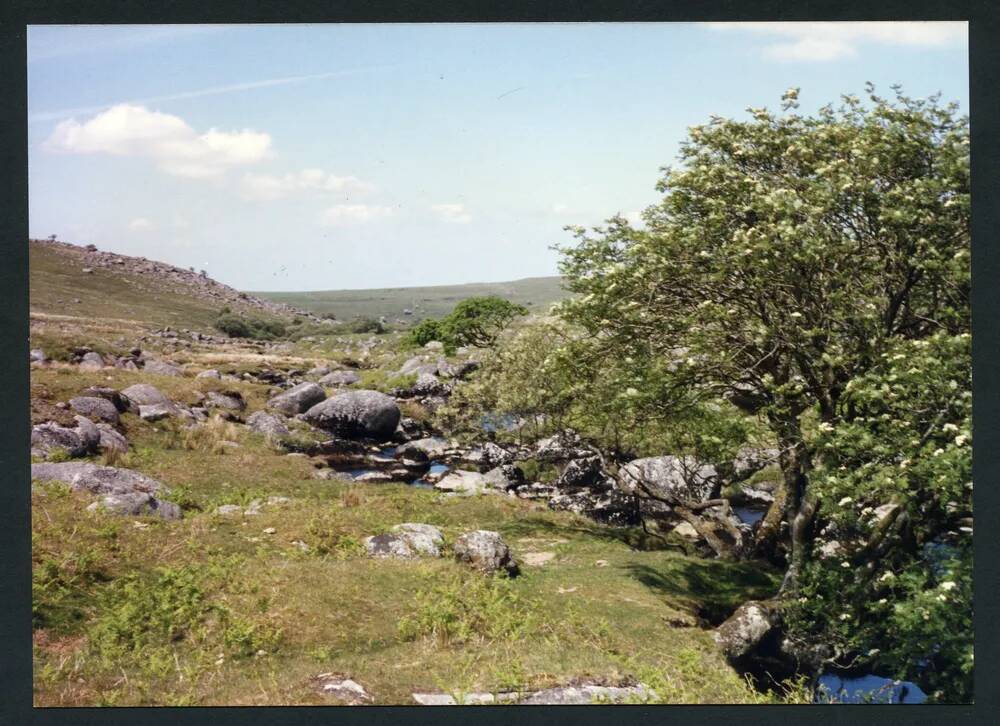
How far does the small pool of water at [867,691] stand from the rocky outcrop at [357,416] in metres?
26.9

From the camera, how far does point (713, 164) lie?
1524 centimetres

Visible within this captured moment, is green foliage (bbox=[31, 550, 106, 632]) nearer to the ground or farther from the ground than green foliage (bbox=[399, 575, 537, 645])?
farther from the ground

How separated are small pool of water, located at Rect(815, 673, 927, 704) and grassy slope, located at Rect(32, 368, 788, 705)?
1.76 meters

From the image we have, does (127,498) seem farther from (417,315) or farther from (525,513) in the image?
(417,315)

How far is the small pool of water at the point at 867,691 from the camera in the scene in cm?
1253

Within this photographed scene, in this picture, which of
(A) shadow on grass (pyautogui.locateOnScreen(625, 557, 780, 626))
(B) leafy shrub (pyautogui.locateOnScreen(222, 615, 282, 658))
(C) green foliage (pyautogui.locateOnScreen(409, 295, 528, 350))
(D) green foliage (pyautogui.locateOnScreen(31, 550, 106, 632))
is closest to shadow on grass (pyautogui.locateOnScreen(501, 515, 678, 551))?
(A) shadow on grass (pyautogui.locateOnScreen(625, 557, 780, 626))

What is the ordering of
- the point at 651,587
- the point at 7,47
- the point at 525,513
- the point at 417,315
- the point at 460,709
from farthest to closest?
the point at 417,315, the point at 525,513, the point at 651,587, the point at 7,47, the point at 460,709

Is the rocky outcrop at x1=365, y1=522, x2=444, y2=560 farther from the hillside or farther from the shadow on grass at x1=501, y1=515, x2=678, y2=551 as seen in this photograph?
the hillside

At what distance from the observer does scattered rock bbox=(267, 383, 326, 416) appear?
129 feet

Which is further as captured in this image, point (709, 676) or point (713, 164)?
point (713, 164)

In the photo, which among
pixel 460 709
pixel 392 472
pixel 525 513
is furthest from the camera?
pixel 392 472

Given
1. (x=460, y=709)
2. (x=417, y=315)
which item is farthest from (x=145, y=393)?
(x=417, y=315)

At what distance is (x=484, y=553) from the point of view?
17469 mm

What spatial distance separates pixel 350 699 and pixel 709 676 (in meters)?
5.71
